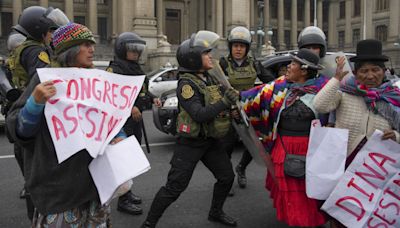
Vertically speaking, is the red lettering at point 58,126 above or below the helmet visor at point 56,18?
below

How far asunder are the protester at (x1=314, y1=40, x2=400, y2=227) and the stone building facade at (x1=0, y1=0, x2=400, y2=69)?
2690 cm

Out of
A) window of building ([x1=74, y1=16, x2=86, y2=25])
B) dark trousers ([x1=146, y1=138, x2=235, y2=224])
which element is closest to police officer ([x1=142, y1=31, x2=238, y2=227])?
dark trousers ([x1=146, y1=138, x2=235, y2=224])

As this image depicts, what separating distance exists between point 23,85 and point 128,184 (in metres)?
2.11

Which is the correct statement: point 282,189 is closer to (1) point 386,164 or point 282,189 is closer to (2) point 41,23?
(1) point 386,164

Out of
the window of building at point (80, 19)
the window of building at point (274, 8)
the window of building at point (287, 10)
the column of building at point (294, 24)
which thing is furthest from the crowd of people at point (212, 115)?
the window of building at point (287, 10)

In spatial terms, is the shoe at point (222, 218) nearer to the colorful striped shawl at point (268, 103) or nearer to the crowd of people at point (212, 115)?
the crowd of people at point (212, 115)

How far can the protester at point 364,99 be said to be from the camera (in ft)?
10.6

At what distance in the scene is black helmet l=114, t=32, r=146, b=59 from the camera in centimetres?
458

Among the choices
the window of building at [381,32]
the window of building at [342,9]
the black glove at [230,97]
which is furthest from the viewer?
the window of building at [342,9]

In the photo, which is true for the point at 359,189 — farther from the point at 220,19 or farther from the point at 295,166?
the point at 220,19

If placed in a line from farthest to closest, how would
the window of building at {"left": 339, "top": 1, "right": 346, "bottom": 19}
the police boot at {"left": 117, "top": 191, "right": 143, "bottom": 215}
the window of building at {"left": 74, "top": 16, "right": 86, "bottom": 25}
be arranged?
1. the window of building at {"left": 339, "top": 1, "right": 346, "bottom": 19}
2. the window of building at {"left": 74, "top": 16, "right": 86, "bottom": 25}
3. the police boot at {"left": 117, "top": 191, "right": 143, "bottom": 215}

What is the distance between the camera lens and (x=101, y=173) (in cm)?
250

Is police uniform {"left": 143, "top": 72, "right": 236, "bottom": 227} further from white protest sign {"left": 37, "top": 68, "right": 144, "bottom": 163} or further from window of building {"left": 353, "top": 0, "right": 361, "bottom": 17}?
window of building {"left": 353, "top": 0, "right": 361, "bottom": 17}

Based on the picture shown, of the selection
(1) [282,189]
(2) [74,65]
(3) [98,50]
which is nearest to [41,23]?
(2) [74,65]
